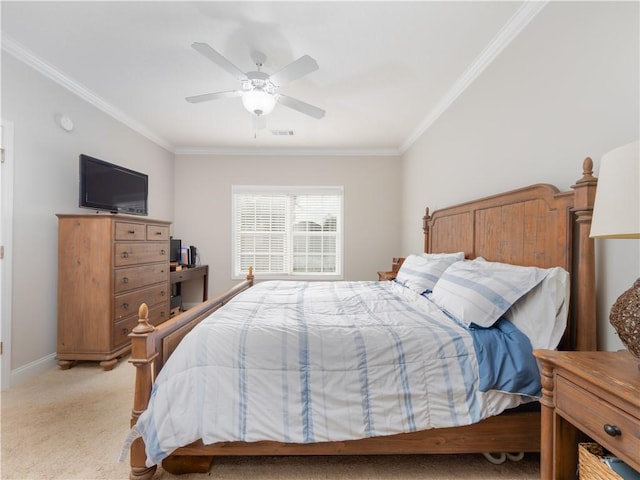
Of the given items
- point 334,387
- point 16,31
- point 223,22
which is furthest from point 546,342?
point 16,31

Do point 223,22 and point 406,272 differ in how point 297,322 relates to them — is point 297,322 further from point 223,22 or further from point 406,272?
point 223,22

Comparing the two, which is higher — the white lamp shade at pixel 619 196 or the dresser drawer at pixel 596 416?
the white lamp shade at pixel 619 196

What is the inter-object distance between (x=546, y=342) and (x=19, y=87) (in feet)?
12.7

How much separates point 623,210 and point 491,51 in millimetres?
1925

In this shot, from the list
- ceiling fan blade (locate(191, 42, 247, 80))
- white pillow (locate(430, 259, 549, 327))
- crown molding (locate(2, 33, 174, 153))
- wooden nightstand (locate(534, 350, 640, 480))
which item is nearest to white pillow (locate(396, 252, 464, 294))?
white pillow (locate(430, 259, 549, 327))

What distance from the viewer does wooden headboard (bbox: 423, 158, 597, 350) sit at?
4.51 feet

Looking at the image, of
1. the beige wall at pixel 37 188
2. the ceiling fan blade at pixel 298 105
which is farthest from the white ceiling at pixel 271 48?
the ceiling fan blade at pixel 298 105

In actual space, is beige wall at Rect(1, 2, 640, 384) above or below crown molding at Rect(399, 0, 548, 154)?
below

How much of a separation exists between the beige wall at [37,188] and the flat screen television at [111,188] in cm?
20

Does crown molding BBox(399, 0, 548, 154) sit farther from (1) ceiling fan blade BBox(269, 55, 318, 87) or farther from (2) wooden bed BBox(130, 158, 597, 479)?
(1) ceiling fan blade BBox(269, 55, 318, 87)

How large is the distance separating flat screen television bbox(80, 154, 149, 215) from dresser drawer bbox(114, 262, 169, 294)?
2.21 ft

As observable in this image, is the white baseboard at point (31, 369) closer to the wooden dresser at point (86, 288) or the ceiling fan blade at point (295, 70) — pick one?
the wooden dresser at point (86, 288)

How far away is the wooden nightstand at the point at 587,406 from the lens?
80 cm

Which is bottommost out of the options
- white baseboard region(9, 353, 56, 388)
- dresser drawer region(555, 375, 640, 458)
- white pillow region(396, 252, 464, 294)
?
white baseboard region(9, 353, 56, 388)
